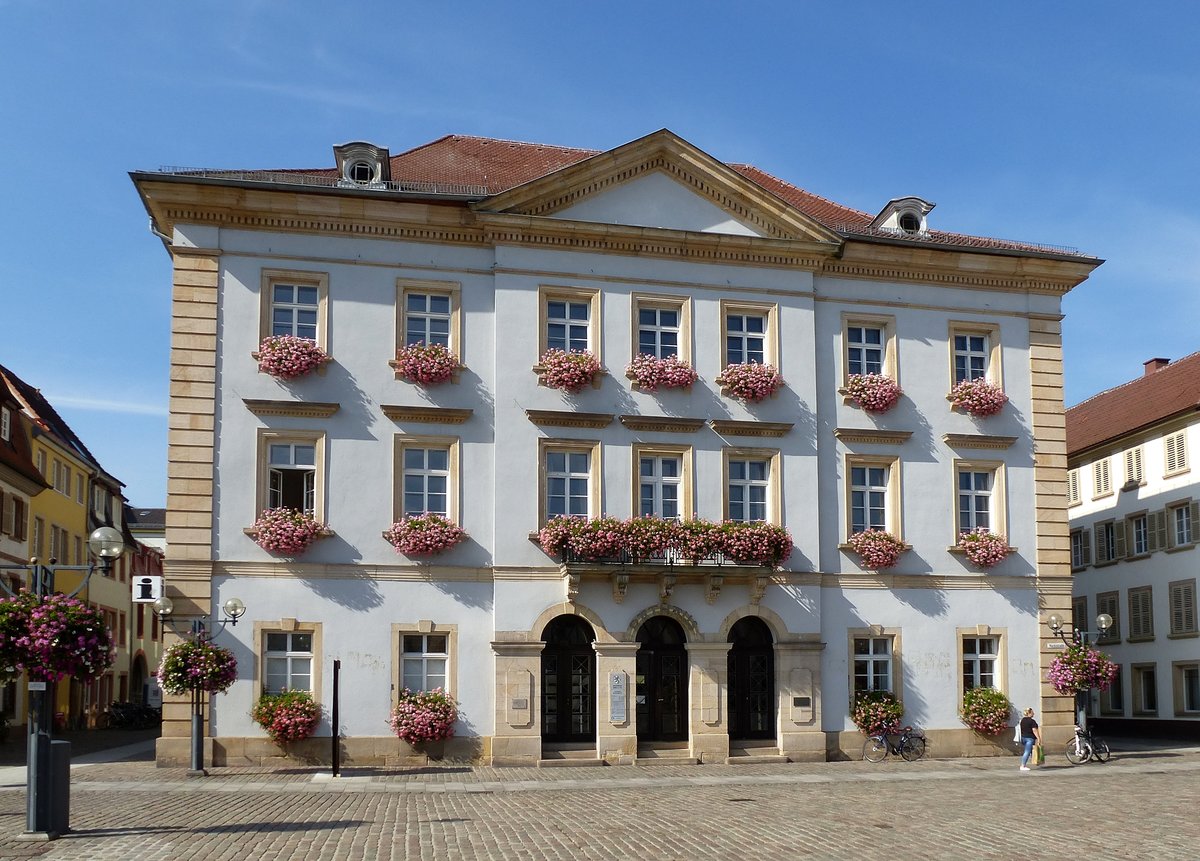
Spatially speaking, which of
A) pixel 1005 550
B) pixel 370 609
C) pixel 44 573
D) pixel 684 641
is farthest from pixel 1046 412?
pixel 44 573

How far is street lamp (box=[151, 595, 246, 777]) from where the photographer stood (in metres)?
26.4

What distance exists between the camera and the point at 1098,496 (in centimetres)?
4647

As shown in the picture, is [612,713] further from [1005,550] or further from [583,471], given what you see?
[1005,550]

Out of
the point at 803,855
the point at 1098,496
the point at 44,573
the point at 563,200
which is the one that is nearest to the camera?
the point at 803,855

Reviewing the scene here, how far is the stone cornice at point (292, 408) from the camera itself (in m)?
28.5

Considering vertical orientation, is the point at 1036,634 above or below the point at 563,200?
below

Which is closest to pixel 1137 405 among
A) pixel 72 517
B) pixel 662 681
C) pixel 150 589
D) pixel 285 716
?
pixel 662 681

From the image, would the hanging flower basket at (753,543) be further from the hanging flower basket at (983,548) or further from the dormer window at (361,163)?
the dormer window at (361,163)

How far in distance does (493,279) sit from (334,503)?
5864mm

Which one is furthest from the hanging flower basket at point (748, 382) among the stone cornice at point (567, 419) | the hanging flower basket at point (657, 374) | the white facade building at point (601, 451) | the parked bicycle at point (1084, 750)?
the parked bicycle at point (1084, 750)

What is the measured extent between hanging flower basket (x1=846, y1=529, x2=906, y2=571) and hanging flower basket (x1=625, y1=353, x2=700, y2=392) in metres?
5.21

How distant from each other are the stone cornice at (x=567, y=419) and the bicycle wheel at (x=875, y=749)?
8929mm

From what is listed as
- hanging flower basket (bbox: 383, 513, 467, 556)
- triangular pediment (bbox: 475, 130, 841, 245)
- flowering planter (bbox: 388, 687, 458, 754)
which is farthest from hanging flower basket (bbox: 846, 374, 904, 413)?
flowering planter (bbox: 388, 687, 458, 754)

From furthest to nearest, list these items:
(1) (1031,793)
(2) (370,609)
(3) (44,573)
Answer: (2) (370,609), (1) (1031,793), (3) (44,573)
